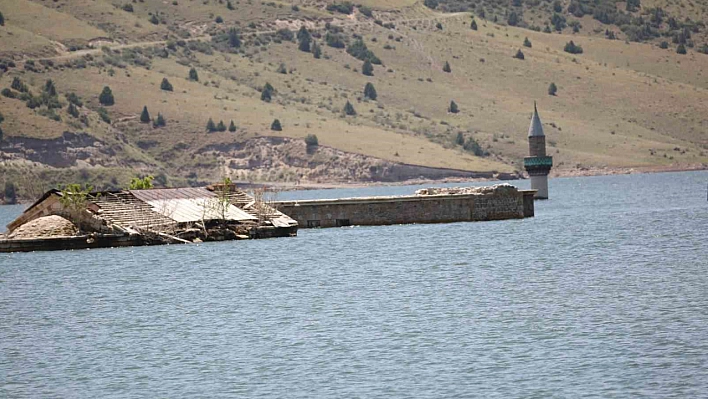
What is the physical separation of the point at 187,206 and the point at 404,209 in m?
10.4

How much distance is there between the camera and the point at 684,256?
1941 inches

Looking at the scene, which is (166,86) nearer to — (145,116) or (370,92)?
(145,116)

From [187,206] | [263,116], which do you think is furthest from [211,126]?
[187,206]

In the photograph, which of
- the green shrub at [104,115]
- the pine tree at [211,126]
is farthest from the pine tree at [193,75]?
the pine tree at [211,126]

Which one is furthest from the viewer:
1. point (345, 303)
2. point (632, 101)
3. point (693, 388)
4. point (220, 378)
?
point (632, 101)

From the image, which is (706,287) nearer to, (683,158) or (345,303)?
(345,303)

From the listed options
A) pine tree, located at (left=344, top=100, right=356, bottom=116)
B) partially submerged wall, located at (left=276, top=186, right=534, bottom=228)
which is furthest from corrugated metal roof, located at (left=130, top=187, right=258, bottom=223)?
pine tree, located at (left=344, top=100, right=356, bottom=116)

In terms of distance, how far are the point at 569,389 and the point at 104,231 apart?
37.7 meters

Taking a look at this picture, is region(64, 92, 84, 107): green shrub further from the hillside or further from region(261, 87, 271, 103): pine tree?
region(261, 87, 271, 103): pine tree

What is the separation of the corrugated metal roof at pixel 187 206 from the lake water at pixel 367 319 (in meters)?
2.05

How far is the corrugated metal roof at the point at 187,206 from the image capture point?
210 ft

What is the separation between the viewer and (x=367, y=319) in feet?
120

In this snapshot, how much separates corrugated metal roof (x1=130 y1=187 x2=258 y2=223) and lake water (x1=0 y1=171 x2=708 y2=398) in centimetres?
205

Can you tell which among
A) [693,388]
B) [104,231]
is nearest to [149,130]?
[104,231]
